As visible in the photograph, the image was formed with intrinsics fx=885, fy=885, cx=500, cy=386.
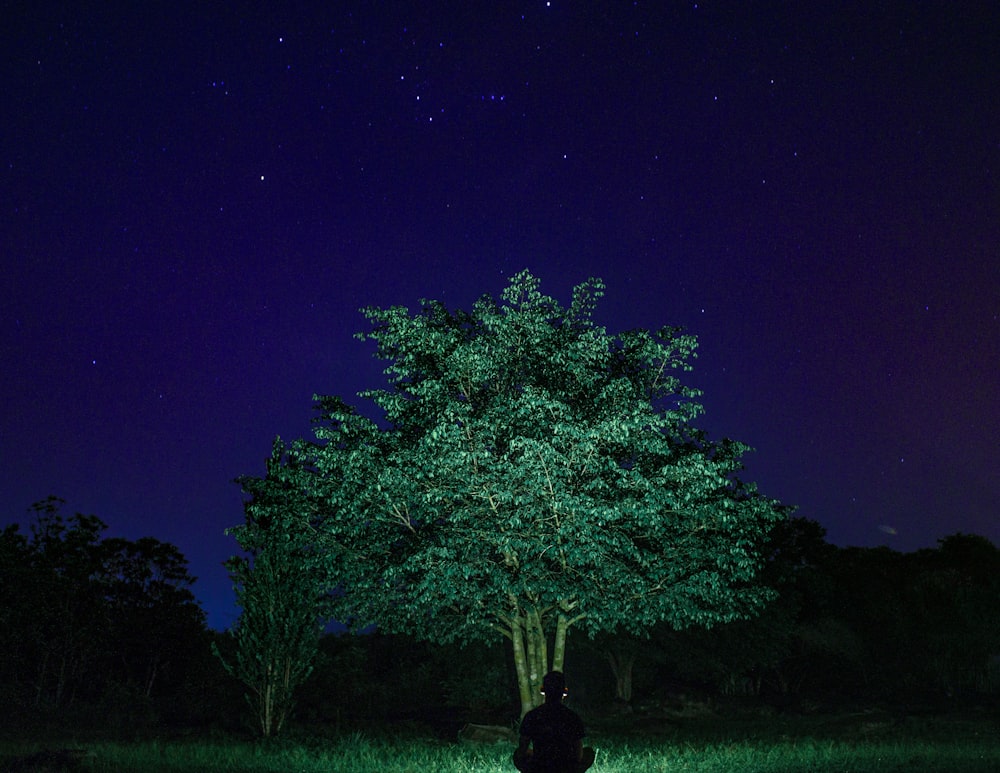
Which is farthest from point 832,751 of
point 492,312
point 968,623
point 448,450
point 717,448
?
point 968,623

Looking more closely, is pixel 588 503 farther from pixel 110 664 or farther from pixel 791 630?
pixel 110 664

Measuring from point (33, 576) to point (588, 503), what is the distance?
105 ft

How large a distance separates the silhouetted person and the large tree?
452 inches

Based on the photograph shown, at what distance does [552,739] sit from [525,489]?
502 inches

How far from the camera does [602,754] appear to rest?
1908 centimetres

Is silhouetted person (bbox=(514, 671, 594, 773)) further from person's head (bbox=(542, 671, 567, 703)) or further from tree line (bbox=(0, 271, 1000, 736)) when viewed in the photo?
tree line (bbox=(0, 271, 1000, 736))

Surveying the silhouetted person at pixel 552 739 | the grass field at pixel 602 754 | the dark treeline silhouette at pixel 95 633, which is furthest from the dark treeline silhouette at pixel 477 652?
the silhouetted person at pixel 552 739

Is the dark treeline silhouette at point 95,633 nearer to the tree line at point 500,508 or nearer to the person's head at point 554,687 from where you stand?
the tree line at point 500,508

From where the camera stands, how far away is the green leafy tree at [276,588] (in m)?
23.0

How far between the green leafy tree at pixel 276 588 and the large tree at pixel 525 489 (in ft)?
1.88

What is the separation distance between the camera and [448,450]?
21.0 m

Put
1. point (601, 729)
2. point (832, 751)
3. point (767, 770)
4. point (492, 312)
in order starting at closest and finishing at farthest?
point (767, 770)
point (832, 751)
point (492, 312)
point (601, 729)

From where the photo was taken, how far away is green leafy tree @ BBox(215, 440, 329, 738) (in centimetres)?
2300

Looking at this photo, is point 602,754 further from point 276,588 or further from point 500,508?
point 276,588
